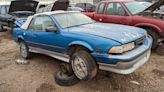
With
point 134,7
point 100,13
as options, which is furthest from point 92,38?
point 100,13

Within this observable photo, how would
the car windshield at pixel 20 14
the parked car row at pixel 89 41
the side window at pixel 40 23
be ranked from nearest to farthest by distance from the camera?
the parked car row at pixel 89 41, the side window at pixel 40 23, the car windshield at pixel 20 14

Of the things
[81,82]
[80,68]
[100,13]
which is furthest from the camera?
[100,13]

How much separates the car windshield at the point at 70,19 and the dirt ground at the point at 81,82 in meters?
1.32

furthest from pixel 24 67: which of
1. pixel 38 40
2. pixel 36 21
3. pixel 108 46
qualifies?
pixel 108 46

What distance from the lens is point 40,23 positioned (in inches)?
215

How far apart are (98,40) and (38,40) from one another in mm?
2152

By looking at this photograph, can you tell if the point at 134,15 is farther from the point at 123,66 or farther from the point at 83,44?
the point at 123,66

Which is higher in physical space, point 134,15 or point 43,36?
point 134,15

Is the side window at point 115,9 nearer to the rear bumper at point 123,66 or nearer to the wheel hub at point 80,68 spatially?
the rear bumper at point 123,66

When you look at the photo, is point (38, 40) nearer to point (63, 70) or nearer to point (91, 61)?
point (63, 70)

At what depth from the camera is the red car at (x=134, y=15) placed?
19.1 feet

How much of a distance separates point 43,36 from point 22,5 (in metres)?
5.72

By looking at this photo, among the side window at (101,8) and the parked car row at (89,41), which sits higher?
the side window at (101,8)

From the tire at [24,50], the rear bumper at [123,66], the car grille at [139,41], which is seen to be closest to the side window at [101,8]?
the tire at [24,50]
